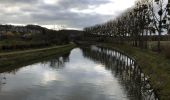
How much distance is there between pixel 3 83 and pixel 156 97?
16534 millimetres

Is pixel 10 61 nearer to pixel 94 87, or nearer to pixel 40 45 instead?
pixel 94 87

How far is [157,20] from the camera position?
6844 centimetres

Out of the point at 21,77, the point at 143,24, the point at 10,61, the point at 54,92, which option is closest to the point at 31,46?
the point at 143,24

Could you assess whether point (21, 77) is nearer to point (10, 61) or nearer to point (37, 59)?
point (10, 61)

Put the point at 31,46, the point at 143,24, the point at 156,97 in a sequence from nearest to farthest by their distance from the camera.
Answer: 1. the point at 156,97
2. the point at 143,24
3. the point at 31,46

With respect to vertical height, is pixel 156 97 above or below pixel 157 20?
below

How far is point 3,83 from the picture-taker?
35.2 m

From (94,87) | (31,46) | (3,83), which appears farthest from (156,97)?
(31,46)

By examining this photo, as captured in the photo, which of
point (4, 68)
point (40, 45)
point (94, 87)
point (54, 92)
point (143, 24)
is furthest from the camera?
point (40, 45)

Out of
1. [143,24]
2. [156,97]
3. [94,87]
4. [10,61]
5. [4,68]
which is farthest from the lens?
[143,24]

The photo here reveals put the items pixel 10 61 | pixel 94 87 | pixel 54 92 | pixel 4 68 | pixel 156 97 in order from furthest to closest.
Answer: pixel 10 61 < pixel 4 68 < pixel 94 87 < pixel 54 92 < pixel 156 97

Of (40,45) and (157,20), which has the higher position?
(157,20)

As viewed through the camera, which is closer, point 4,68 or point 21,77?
point 21,77

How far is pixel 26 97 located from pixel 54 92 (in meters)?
3.14
